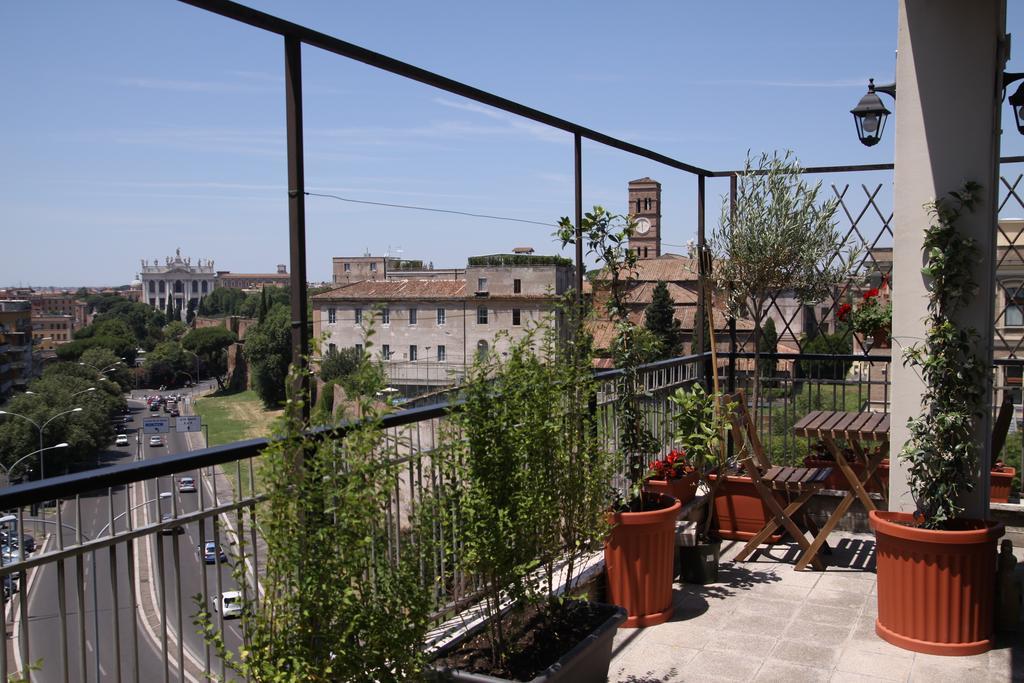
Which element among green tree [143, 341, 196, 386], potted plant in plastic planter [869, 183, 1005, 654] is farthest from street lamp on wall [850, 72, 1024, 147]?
green tree [143, 341, 196, 386]

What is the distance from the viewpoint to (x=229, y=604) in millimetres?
2160

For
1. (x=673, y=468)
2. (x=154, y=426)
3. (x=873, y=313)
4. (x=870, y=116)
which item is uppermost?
(x=870, y=116)

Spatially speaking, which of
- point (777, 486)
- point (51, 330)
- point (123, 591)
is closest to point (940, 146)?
point (777, 486)

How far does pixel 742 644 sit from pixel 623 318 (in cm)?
159

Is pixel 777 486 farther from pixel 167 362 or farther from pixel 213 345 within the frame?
pixel 213 345

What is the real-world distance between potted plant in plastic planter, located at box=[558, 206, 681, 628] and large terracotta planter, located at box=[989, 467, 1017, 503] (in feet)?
7.79

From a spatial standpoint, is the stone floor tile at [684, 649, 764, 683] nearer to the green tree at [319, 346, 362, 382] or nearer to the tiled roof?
the tiled roof

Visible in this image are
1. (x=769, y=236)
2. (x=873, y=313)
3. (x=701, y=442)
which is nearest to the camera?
(x=701, y=442)

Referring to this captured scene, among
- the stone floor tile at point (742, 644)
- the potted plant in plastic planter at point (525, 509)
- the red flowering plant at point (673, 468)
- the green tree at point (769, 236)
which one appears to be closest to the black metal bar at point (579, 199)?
the potted plant in plastic planter at point (525, 509)

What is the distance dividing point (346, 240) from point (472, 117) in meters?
1.21

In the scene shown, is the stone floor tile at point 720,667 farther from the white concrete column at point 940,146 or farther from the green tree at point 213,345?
the green tree at point 213,345

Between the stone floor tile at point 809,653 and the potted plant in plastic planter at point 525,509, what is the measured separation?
3.08 feet

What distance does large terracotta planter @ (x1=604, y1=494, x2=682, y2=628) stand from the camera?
3.96m

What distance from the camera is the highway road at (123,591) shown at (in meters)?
1.90
